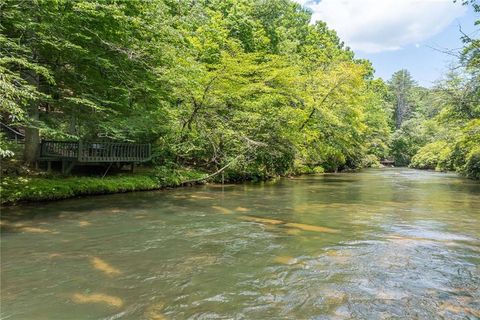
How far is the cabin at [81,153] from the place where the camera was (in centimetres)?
1308

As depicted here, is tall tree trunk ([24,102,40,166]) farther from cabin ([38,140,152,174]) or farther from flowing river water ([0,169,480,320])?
flowing river water ([0,169,480,320])

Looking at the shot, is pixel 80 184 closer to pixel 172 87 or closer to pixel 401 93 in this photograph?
pixel 172 87

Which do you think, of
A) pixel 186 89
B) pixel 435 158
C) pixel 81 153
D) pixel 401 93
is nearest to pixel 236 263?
pixel 81 153

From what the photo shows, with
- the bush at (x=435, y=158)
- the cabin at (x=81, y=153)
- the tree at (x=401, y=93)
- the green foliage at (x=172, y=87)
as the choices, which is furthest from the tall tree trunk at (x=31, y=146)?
the tree at (x=401, y=93)

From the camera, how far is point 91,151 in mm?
13727

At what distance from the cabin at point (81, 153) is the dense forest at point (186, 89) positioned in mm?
486

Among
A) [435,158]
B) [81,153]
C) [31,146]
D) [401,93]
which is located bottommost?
[81,153]

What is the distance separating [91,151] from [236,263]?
9680 mm

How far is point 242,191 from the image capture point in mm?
15648

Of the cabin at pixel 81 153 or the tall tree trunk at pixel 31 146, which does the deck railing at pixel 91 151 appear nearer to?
the cabin at pixel 81 153

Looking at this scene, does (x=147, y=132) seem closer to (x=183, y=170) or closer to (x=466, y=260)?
(x=183, y=170)

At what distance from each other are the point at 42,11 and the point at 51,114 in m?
4.53

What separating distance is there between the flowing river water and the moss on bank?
0.60m

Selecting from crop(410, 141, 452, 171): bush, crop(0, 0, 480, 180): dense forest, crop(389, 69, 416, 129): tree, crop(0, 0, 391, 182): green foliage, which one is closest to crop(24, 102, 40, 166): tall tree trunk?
crop(0, 0, 480, 180): dense forest
